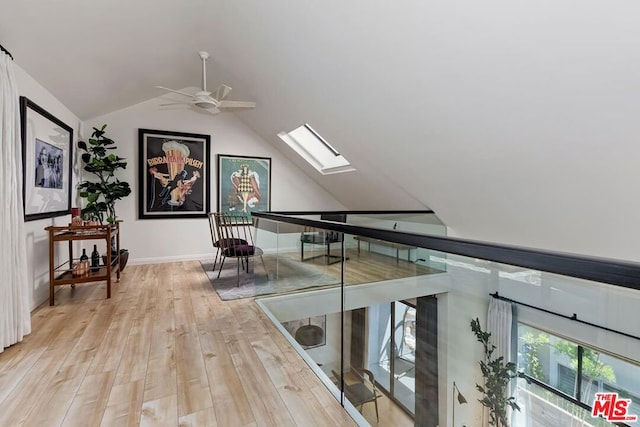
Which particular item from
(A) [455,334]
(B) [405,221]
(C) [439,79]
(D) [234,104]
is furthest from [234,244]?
(C) [439,79]

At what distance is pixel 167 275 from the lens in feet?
14.3

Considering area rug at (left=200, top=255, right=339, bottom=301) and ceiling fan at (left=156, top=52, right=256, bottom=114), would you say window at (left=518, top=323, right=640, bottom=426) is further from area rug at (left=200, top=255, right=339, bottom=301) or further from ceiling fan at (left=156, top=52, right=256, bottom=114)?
ceiling fan at (left=156, top=52, right=256, bottom=114)

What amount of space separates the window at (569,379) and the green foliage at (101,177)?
455cm

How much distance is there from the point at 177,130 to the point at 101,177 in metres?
1.45

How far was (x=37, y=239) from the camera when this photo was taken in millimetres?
3055

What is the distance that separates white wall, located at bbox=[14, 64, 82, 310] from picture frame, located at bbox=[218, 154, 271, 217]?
2472mm

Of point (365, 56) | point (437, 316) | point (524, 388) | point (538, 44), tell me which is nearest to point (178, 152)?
point (365, 56)

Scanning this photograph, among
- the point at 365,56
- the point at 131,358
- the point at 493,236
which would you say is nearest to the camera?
the point at 131,358

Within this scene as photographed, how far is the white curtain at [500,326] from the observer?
6.68 feet

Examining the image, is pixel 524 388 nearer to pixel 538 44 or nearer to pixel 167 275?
pixel 538 44

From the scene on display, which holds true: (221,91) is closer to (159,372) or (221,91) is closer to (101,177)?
(101,177)

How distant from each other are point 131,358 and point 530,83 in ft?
11.3

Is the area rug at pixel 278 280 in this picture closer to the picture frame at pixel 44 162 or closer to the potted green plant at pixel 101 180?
the potted green plant at pixel 101 180

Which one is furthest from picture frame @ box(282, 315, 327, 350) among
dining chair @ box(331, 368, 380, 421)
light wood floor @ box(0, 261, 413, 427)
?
dining chair @ box(331, 368, 380, 421)
